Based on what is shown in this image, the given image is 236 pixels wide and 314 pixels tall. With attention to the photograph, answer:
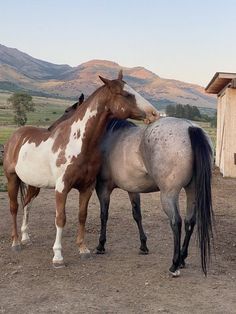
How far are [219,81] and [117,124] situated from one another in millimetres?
8828

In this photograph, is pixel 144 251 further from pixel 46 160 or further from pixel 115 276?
pixel 46 160

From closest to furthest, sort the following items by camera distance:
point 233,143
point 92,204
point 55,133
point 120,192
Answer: point 55,133 < point 92,204 < point 120,192 < point 233,143

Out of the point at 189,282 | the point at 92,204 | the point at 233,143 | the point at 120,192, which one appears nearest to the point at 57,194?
the point at 189,282

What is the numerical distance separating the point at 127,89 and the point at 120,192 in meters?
6.25

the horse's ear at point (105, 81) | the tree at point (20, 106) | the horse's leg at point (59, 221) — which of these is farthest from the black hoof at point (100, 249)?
the tree at point (20, 106)

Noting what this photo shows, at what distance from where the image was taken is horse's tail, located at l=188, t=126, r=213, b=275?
15.0 ft

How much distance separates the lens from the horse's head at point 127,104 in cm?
491

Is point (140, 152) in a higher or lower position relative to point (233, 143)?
higher

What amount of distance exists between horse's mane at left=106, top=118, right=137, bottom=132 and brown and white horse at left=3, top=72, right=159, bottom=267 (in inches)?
15.2

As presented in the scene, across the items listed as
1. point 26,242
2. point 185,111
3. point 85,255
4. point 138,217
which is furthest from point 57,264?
point 185,111

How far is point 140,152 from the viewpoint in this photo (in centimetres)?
503

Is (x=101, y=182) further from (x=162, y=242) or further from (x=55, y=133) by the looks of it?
(x=162, y=242)

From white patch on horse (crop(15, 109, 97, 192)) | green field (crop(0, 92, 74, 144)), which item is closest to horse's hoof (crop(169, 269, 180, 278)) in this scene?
white patch on horse (crop(15, 109, 97, 192))

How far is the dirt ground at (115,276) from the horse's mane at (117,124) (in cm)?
168
